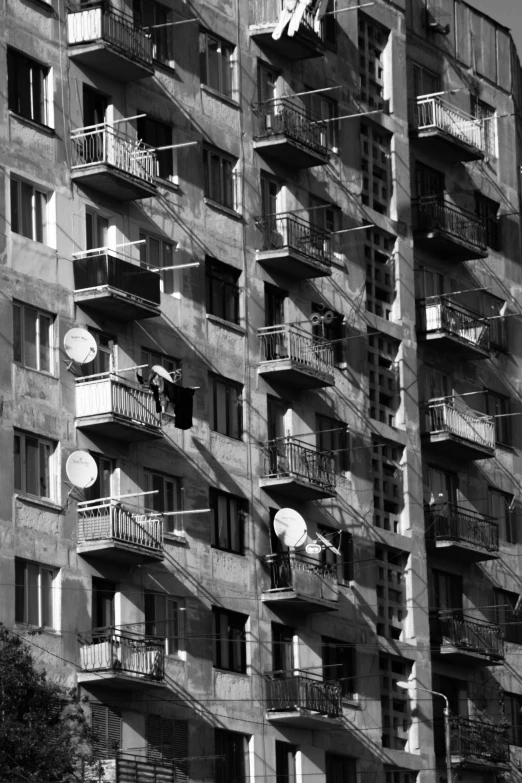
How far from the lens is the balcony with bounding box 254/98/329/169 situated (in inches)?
2896

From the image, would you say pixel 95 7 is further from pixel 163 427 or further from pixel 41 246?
pixel 163 427

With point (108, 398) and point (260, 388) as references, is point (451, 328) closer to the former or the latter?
point (260, 388)

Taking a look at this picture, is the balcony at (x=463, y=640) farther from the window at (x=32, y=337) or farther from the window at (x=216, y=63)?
the window at (x=32, y=337)

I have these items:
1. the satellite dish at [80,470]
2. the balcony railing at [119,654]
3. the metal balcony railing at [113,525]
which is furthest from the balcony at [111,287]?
the balcony railing at [119,654]

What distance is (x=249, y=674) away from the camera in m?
68.2

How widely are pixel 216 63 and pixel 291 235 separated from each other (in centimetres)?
616

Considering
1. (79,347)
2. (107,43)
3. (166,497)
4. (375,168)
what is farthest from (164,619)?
(375,168)

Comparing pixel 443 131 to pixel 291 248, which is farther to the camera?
pixel 443 131

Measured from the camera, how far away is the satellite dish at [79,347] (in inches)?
2472

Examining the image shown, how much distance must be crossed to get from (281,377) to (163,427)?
6.48 metres

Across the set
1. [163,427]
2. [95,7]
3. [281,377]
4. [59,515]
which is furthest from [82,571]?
[95,7]

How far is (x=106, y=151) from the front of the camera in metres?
65.7

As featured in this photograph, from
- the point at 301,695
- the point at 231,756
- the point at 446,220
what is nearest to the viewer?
the point at 231,756

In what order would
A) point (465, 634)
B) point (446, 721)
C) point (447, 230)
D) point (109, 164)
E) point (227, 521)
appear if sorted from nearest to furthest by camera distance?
1. point (109, 164)
2. point (227, 521)
3. point (446, 721)
4. point (465, 634)
5. point (447, 230)
